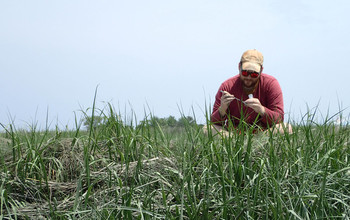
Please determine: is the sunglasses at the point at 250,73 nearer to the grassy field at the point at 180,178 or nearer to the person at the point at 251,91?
the person at the point at 251,91

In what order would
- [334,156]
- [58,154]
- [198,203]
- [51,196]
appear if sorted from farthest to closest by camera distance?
1. [58,154]
2. [51,196]
3. [334,156]
4. [198,203]

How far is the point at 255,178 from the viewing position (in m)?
2.21

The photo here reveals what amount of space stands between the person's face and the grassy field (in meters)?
1.37

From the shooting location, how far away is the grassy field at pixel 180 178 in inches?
79.8

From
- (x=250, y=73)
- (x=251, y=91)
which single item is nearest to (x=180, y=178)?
(x=250, y=73)

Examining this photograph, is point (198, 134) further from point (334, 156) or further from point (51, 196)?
point (51, 196)

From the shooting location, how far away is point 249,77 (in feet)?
13.9

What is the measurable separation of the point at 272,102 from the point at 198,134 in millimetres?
1912

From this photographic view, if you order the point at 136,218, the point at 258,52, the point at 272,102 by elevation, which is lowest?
the point at 136,218

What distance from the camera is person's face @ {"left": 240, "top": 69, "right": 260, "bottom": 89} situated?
418 centimetres

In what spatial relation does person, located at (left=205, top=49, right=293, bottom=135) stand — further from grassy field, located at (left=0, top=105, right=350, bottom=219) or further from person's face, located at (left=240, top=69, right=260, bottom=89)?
grassy field, located at (left=0, top=105, right=350, bottom=219)

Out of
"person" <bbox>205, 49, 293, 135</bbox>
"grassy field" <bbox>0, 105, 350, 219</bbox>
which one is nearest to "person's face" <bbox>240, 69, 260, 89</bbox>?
"person" <bbox>205, 49, 293, 135</bbox>

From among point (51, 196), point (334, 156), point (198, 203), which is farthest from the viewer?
point (51, 196)

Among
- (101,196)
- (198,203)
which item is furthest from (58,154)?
(198,203)
